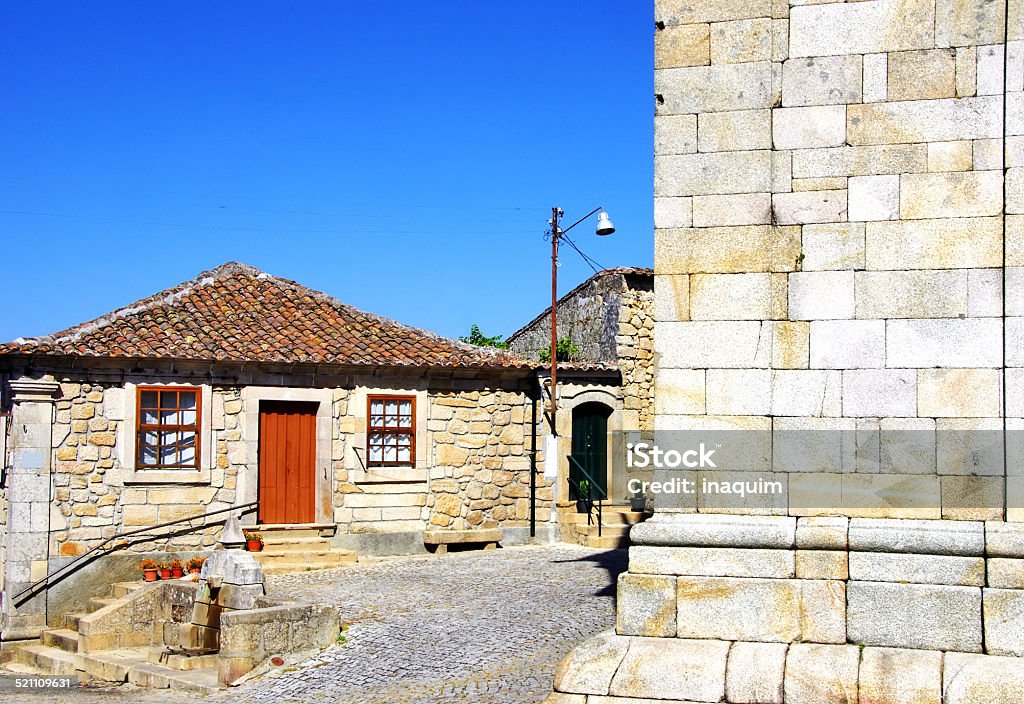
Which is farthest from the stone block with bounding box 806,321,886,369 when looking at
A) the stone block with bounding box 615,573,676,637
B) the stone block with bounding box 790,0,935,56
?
the stone block with bounding box 615,573,676,637

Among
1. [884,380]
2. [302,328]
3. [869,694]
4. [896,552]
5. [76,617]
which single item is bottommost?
[76,617]

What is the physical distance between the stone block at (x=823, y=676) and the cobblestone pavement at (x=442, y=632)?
2541 mm

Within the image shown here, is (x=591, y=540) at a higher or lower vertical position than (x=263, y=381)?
lower

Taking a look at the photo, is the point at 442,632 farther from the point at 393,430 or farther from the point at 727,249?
the point at 393,430

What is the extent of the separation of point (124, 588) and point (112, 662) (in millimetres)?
2059

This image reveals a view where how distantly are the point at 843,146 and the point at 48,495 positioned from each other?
39.8 feet

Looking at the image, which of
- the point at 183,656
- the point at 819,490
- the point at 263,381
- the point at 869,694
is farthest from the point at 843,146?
the point at 263,381

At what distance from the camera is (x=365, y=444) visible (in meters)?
17.0

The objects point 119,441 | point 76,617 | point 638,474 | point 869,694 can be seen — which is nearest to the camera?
point 869,694

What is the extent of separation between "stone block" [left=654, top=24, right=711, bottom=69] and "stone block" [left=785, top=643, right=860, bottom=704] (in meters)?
3.34

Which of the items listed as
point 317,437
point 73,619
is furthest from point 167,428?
point 73,619

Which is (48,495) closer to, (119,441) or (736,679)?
(119,441)

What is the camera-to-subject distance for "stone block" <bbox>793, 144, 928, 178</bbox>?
6238mm

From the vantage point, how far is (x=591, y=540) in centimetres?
1730
